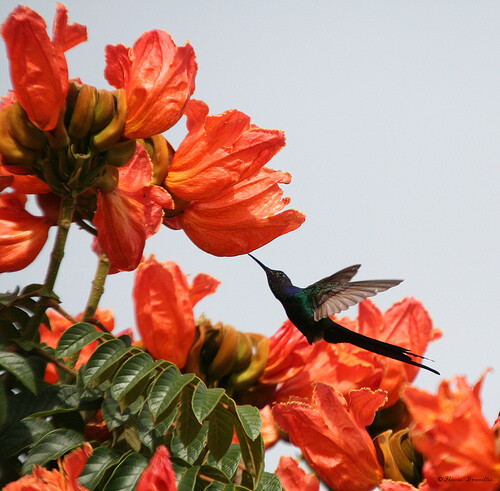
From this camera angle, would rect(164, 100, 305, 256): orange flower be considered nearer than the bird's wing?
Yes

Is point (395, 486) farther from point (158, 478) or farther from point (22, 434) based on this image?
point (22, 434)

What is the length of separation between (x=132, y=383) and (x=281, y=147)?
0.73 metres

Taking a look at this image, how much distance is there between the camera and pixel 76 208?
200 centimetres

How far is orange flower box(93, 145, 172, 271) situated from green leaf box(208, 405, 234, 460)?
16.0 inches

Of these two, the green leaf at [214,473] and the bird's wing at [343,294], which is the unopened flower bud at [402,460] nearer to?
the green leaf at [214,473]

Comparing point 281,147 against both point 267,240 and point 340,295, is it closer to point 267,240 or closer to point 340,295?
point 267,240

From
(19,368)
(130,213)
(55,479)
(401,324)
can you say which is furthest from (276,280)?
(55,479)

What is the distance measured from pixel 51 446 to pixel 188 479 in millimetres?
293

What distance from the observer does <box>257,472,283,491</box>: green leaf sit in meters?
1.82

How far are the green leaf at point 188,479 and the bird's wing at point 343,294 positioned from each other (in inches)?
44.6

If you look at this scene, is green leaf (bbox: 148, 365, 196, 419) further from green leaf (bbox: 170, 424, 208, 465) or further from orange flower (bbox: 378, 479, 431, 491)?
orange flower (bbox: 378, 479, 431, 491)

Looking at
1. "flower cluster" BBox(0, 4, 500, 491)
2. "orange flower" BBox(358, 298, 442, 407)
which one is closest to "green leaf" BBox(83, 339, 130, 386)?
"flower cluster" BBox(0, 4, 500, 491)

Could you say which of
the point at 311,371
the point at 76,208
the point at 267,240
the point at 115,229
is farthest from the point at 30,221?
the point at 311,371

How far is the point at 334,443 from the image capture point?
1.89 metres
